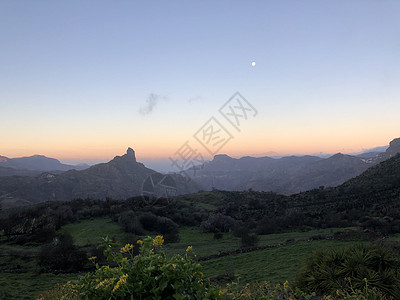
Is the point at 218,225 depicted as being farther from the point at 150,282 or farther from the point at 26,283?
the point at 150,282

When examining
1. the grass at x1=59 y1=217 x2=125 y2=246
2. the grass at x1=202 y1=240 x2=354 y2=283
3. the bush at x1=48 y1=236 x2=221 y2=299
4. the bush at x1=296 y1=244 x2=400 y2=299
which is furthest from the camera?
the grass at x1=59 y1=217 x2=125 y2=246

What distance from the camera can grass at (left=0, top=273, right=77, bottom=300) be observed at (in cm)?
1274

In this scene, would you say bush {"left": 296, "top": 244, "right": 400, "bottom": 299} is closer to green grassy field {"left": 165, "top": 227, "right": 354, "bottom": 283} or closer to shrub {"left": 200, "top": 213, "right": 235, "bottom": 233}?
green grassy field {"left": 165, "top": 227, "right": 354, "bottom": 283}

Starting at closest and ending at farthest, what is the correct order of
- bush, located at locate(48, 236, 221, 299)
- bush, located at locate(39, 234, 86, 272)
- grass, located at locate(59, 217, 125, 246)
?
bush, located at locate(48, 236, 221, 299)
bush, located at locate(39, 234, 86, 272)
grass, located at locate(59, 217, 125, 246)

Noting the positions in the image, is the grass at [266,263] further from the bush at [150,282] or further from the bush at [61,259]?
the bush at [150,282]

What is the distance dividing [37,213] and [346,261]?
4333 centimetres

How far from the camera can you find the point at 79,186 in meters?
124

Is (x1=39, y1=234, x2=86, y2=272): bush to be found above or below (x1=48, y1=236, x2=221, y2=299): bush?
below

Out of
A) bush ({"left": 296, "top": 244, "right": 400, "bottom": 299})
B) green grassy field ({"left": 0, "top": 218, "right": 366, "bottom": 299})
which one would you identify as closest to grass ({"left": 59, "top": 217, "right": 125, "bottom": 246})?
green grassy field ({"left": 0, "top": 218, "right": 366, "bottom": 299})

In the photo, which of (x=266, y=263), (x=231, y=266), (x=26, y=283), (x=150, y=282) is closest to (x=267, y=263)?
(x=266, y=263)

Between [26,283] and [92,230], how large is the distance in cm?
1584

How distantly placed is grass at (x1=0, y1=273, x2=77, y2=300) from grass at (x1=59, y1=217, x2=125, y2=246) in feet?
25.5

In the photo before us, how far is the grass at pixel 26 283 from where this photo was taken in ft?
41.8

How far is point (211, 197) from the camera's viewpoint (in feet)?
200
